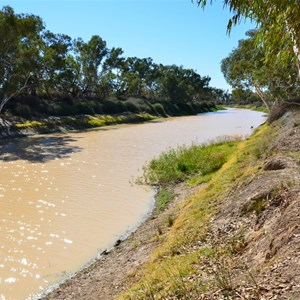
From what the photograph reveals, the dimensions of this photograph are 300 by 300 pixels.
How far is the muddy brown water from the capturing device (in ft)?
30.2

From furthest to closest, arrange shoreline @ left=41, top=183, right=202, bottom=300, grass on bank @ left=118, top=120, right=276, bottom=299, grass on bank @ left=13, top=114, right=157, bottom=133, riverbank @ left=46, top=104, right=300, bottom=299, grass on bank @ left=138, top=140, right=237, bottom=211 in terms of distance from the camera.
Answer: grass on bank @ left=13, top=114, right=157, bottom=133 < grass on bank @ left=138, top=140, right=237, bottom=211 < shoreline @ left=41, top=183, right=202, bottom=300 < grass on bank @ left=118, top=120, right=276, bottom=299 < riverbank @ left=46, top=104, right=300, bottom=299

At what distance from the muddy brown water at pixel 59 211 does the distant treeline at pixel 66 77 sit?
15.1 meters

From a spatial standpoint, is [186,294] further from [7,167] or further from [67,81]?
[67,81]

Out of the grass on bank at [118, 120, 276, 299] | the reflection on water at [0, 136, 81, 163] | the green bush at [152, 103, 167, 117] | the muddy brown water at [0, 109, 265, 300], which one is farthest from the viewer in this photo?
the green bush at [152, 103, 167, 117]

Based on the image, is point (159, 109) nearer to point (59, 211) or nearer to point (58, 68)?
point (58, 68)

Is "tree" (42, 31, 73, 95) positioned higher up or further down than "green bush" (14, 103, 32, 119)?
higher up

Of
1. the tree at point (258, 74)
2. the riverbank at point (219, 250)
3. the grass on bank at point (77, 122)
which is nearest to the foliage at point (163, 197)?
the riverbank at point (219, 250)

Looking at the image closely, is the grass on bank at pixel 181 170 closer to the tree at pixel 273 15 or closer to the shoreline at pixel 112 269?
the shoreline at pixel 112 269

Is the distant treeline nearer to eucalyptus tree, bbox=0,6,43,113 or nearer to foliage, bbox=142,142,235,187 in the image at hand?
eucalyptus tree, bbox=0,6,43,113

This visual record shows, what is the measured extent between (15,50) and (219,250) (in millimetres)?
36252

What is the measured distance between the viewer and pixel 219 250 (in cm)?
661

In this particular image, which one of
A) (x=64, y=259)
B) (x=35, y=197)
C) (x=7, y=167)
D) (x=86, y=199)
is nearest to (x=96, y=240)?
(x=64, y=259)

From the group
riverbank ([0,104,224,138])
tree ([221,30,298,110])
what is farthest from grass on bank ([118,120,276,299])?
riverbank ([0,104,224,138])

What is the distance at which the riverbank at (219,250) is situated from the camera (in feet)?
15.5
